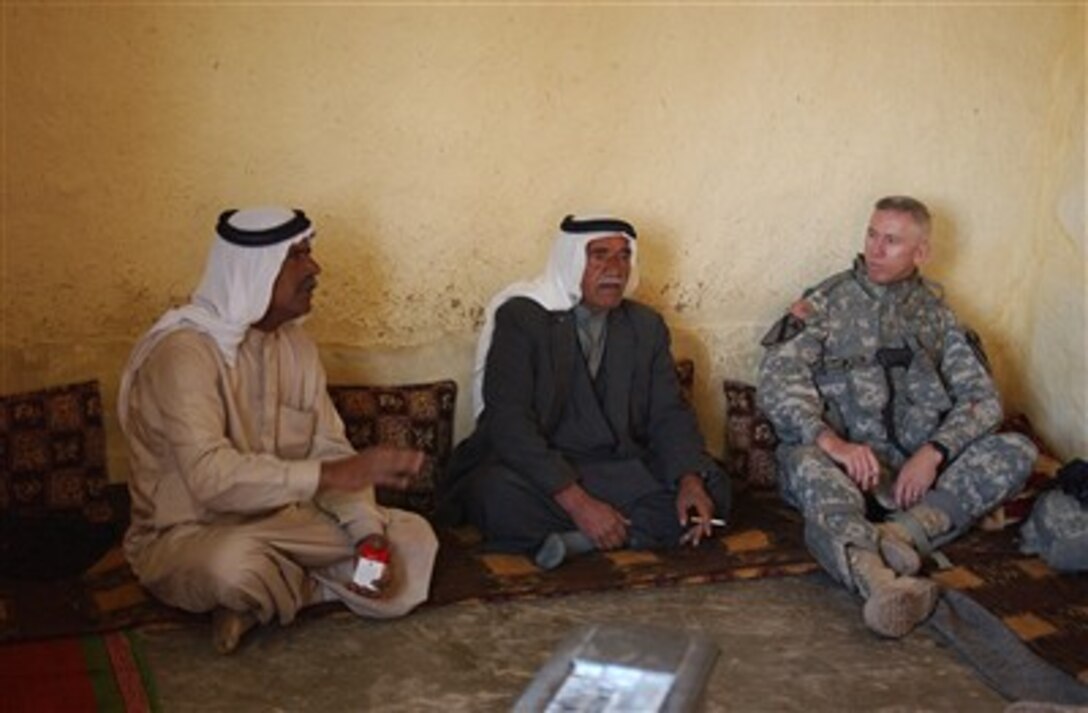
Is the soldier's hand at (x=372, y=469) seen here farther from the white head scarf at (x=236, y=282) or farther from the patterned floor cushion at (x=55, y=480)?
the patterned floor cushion at (x=55, y=480)

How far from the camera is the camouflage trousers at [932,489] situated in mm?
4293

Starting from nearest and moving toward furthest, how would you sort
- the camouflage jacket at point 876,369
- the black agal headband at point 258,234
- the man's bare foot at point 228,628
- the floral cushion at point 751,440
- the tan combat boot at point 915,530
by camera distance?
the man's bare foot at point 228,628 < the black agal headband at point 258,234 < the tan combat boot at point 915,530 < the camouflage jacket at point 876,369 < the floral cushion at point 751,440

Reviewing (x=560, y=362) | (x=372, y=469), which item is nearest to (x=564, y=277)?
(x=560, y=362)

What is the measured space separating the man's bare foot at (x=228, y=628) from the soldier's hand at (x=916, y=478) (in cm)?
231

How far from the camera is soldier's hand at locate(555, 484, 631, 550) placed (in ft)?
14.1

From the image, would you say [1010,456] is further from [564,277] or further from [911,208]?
[564,277]

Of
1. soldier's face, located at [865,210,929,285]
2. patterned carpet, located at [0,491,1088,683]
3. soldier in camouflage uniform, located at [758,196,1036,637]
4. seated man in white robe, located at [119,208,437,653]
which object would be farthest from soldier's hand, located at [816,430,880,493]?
seated man in white robe, located at [119,208,437,653]

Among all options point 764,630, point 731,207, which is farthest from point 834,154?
point 764,630

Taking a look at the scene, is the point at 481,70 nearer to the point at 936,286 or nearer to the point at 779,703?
the point at 936,286

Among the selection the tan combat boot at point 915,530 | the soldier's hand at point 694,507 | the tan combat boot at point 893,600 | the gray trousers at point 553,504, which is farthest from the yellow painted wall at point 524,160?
the tan combat boot at point 893,600

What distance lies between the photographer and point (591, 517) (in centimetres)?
429

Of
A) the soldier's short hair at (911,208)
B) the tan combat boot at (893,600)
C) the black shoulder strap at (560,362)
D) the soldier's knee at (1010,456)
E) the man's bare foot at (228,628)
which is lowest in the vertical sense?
the man's bare foot at (228,628)

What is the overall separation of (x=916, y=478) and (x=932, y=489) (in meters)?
0.09

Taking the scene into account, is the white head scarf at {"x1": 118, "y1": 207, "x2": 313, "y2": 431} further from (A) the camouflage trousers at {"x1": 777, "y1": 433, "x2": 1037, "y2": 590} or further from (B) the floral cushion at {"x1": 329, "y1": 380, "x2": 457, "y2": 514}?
(A) the camouflage trousers at {"x1": 777, "y1": 433, "x2": 1037, "y2": 590}
